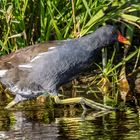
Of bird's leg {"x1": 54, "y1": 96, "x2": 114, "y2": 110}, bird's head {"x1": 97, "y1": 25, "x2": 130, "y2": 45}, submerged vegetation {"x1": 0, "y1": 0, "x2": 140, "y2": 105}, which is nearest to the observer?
bird's leg {"x1": 54, "y1": 96, "x2": 114, "y2": 110}

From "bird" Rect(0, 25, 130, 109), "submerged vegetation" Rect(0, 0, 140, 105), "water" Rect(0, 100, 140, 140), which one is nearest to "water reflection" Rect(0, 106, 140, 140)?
"water" Rect(0, 100, 140, 140)

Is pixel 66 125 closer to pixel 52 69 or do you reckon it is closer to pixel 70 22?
pixel 52 69

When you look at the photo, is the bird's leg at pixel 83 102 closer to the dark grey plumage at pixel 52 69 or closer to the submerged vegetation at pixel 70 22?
the dark grey plumage at pixel 52 69

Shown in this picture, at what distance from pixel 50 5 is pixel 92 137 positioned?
2725mm

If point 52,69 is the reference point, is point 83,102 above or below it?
below

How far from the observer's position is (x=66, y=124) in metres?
7.12

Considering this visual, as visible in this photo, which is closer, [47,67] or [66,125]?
[66,125]

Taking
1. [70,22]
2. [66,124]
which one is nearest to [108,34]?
[70,22]

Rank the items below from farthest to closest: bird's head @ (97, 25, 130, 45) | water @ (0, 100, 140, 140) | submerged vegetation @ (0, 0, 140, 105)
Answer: submerged vegetation @ (0, 0, 140, 105)
bird's head @ (97, 25, 130, 45)
water @ (0, 100, 140, 140)

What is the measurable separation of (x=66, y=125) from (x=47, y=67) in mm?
1049

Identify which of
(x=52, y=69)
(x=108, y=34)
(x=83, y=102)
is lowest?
(x=83, y=102)

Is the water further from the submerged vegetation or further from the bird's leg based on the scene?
the submerged vegetation

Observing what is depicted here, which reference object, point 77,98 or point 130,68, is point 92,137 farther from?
point 130,68

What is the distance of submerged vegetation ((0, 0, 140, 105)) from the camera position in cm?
876
